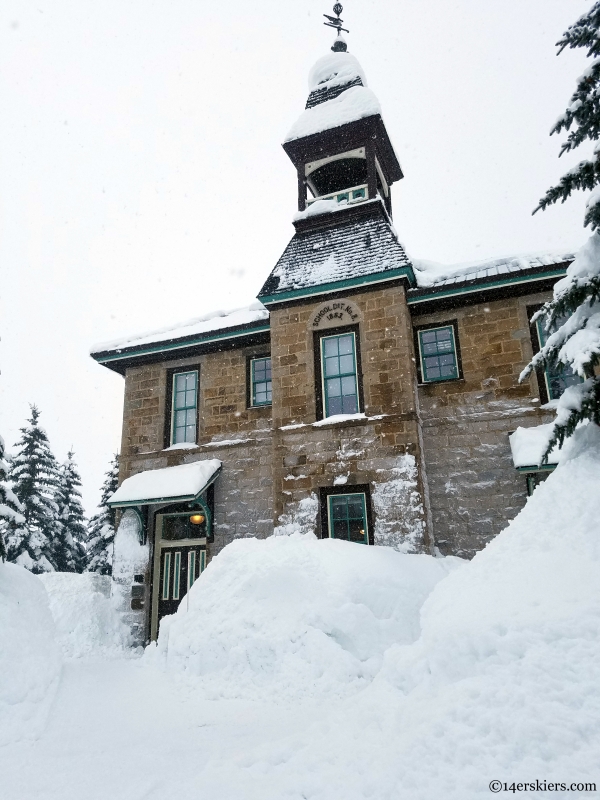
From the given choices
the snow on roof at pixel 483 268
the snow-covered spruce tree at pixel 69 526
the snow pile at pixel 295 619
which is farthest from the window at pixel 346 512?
the snow-covered spruce tree at pixel 69 526

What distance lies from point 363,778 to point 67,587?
11.3 meters

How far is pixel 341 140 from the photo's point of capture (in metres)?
14.5

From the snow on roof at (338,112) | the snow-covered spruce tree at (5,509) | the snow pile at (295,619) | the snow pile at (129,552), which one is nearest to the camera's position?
the snow pile at (295,619)

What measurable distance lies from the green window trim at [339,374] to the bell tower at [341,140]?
399 cm

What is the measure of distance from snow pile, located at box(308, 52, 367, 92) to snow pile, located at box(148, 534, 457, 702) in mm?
13230

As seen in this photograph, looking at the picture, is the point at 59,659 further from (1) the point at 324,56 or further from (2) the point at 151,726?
(1) the point at 324,56

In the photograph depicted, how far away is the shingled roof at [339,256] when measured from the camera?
1220 centimetres

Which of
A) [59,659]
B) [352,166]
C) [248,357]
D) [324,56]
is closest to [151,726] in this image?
[59,659]

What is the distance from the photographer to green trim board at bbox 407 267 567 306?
11.4 m

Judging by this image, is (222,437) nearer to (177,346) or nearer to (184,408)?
(184,408)

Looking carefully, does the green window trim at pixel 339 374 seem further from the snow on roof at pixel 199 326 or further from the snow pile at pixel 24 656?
the snow pile at pixel 24 656

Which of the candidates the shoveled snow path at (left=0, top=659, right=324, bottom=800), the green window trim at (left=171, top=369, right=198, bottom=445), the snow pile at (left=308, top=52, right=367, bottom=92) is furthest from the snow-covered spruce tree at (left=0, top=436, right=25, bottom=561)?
the snow pile at (left=308, top=52, right=367, bottom=92)

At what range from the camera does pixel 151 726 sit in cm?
606

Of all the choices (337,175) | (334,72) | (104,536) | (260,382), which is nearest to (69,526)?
(104,536)
